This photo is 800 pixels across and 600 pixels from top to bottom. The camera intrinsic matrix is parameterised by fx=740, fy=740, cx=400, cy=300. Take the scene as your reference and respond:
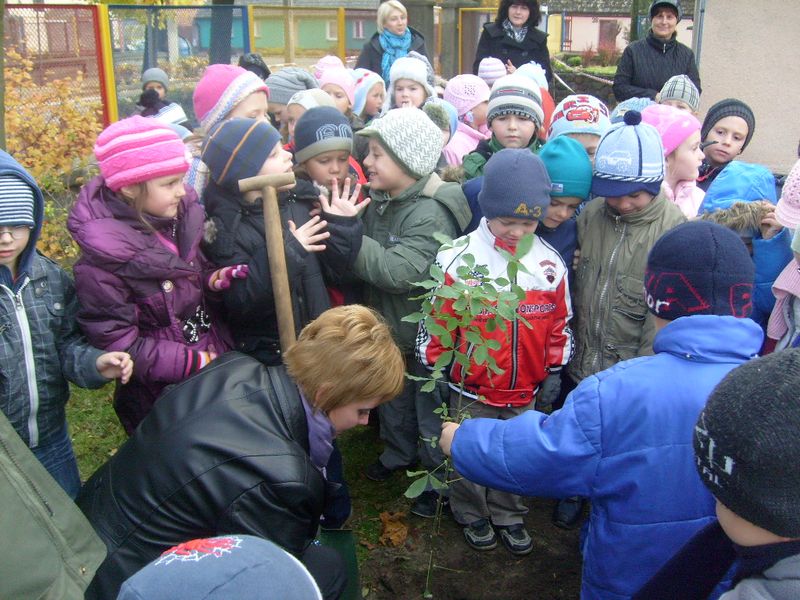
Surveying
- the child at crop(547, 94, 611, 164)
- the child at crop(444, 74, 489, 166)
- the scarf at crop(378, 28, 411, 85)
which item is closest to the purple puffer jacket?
the child at crop(547, 94, 611, 164)

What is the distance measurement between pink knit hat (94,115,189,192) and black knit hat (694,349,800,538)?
2154 mm

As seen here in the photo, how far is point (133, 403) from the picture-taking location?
2.99m

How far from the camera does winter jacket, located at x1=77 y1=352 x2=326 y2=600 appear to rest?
6.75 ft

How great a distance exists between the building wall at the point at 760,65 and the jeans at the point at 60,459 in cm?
654

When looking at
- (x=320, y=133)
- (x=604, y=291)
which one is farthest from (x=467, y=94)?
(x=604, y=291)

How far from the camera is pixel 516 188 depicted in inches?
117

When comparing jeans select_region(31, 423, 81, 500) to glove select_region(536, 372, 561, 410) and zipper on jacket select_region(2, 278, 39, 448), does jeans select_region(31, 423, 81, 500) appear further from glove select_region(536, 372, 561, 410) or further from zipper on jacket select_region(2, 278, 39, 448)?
glove select_region(536, 372, 561, 410)

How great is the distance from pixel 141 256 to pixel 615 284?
193 cm

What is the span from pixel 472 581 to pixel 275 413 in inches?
58.0

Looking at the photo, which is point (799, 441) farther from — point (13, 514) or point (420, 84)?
point (420, 84)

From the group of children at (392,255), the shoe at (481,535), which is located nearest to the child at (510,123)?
the group of children at (392,255)

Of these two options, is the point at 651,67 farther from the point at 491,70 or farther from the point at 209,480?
the point at 209,480

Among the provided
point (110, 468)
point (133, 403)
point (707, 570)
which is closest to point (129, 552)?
point (110, 468)

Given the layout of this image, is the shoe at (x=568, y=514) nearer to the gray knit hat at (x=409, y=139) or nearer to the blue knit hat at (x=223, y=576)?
the gray knit hat at (x=409, y=139)
